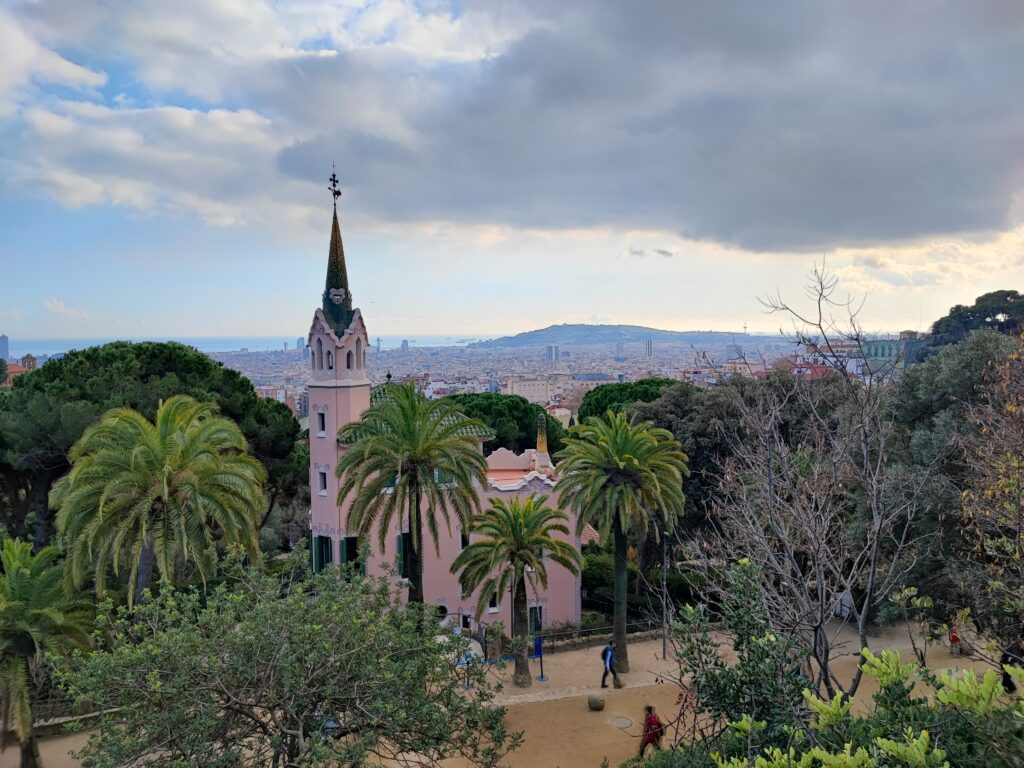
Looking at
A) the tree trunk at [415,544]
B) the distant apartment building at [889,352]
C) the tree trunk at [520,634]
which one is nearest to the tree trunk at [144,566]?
the tree trunk at [415,544]

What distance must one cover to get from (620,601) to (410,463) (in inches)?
284

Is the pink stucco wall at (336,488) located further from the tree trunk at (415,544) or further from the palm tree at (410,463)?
the palm tree at (410,463)

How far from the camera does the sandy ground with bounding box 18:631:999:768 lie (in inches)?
521

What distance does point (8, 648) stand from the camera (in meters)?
11.9

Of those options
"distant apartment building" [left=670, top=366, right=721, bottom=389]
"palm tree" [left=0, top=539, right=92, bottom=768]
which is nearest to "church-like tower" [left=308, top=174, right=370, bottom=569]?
"palm tree" [left=0, top=539, right=92, bottom=768]

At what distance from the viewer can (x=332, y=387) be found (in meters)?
19.8

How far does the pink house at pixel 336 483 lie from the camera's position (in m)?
19.6

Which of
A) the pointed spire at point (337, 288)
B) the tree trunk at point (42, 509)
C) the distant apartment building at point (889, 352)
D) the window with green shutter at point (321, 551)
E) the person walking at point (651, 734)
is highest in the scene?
the pointed spire at point (337, 288)

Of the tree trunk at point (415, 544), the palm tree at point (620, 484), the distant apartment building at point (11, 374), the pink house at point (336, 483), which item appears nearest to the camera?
the tree trunk at point (415, 544)

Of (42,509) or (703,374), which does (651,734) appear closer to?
(703,374)

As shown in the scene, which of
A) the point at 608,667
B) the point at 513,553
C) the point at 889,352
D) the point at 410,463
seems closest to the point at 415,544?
the point at 410,463

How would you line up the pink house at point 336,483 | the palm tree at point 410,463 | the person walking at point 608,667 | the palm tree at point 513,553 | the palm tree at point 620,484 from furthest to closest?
1. the pink house at point 336,483
2. the palm tree at point 620,484
3. the palm tree at point 513,553
4. the person walking at point 608,667
5. the palm tree at point 410,463

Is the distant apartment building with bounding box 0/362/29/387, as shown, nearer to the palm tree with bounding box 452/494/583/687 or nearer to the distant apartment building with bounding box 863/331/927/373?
the palm tree with bounding box 452/494/583/687

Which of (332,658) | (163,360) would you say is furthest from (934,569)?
(163,360)
